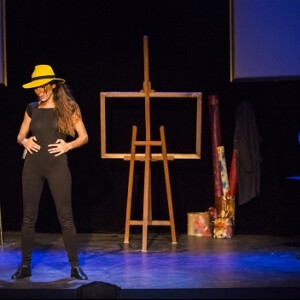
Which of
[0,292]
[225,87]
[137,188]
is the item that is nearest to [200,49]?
[225,87]

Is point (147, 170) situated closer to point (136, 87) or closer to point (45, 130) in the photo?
point (136, 87)

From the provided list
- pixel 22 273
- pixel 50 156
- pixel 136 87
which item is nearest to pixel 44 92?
pixel 50 156

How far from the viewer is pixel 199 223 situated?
6.93 meters

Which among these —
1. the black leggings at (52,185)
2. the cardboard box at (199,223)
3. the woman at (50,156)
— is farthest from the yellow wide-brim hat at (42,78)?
the cardboard box at (199,223)

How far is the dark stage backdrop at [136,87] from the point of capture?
693 centimetres

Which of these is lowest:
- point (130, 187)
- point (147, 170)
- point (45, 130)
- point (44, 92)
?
point (130, 187)

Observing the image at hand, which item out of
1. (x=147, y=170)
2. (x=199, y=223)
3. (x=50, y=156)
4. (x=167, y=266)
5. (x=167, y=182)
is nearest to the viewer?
(x=50, y=156)

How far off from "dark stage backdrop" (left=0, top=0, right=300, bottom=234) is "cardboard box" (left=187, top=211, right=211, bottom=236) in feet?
0.47

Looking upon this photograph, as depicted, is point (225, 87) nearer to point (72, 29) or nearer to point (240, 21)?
point (240, 21)

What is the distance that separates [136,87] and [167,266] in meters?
2.18

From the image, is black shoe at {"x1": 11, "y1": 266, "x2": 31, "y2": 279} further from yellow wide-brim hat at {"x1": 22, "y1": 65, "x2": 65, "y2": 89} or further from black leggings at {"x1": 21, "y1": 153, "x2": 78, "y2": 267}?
yellow wide-brim hat at {"x1": 22, "y1": 65, "x2": 65, "y2": 89}

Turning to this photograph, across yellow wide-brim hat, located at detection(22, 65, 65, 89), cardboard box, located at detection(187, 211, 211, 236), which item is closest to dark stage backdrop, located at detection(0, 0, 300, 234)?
cardboard box, located at detection(187, 211, 211, 236)

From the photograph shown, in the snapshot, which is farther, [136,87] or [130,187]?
[136,87]

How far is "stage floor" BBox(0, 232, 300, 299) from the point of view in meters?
4.23
